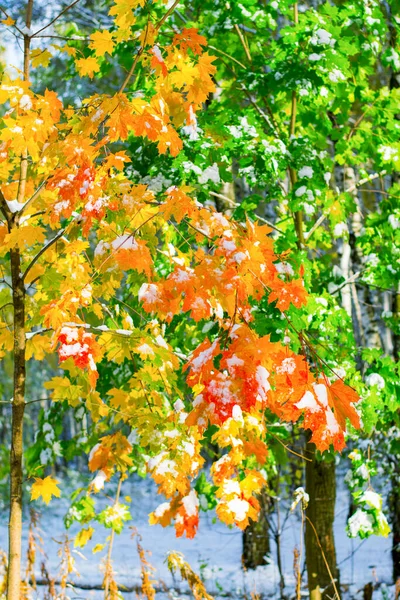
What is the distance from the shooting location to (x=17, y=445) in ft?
10.1

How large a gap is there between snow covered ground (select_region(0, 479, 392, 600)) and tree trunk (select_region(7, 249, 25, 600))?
290cm

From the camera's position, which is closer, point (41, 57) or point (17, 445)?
point (17, 445)

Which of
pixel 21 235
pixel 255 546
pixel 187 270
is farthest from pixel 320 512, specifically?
pixel 255 546

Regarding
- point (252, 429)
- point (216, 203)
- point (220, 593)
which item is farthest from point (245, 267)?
point (220, 593)

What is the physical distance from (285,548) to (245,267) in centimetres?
960

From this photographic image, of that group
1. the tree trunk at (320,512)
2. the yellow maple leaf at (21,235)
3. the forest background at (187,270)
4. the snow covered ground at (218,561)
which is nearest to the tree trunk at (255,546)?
the snow covered ground at (218,561)

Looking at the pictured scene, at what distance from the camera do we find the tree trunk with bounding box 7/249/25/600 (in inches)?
118

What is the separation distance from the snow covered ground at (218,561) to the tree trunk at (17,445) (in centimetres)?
290

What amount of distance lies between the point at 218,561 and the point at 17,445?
812 centimetres

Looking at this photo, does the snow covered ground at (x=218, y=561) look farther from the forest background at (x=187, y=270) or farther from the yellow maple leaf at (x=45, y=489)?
the yellow maple leaf at (x=45, y=489)

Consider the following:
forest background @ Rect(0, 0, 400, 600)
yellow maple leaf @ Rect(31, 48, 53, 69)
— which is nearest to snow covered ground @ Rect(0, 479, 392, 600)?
forest background @ Rect(0, 0, 400, 600)

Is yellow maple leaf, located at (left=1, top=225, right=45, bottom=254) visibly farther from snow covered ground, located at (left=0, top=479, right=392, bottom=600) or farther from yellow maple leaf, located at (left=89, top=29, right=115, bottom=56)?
snow covered ground, located at (left=0, top=479, right=392, bottom=600)

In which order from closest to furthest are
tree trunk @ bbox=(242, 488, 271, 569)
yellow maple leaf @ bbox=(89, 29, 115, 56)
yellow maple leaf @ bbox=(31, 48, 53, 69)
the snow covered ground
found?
yellow maple leaf @ bbox=(89, 29, 115, 56) → yellow maple leaf @ bbox=(31, 48, 53, 69) → the snow covered ground → tree trunk @ bbox=(242, 488, 271, 569)

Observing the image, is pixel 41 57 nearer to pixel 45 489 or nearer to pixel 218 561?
pixel 45 489
